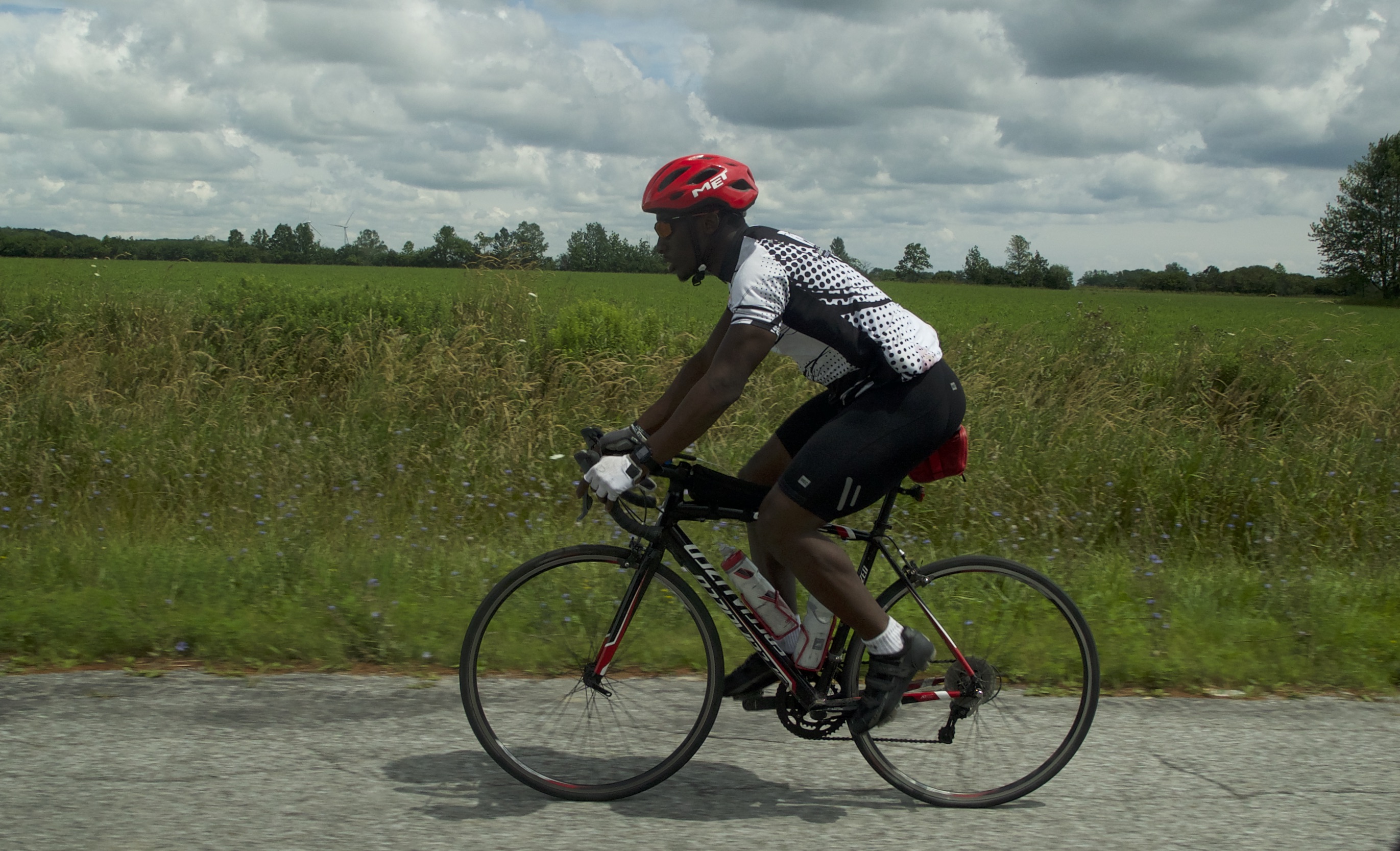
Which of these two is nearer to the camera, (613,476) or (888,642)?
(613,476)

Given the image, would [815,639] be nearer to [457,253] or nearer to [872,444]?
[872,444]

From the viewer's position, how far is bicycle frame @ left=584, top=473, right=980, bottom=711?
131 inches

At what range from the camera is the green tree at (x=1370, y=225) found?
70188 mm

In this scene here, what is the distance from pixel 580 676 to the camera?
3.51 meters

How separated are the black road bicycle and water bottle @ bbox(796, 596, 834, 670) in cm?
3

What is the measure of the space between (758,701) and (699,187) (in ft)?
5.62

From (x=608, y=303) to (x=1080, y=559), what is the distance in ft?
27.5

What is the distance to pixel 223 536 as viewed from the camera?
21.2 ft

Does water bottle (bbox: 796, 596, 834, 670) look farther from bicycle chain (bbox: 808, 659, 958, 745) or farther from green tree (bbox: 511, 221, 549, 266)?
green tree (bbox: 511, 221, 549, 266)

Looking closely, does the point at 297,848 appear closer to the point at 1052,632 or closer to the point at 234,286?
the point at 1052,632

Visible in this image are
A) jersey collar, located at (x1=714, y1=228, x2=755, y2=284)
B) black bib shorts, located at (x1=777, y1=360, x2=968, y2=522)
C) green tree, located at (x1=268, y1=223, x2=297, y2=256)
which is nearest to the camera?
black bib shorts, located at (x1=777, y1=360, x2=968, y2=522)

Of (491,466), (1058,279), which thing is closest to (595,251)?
(491,466)

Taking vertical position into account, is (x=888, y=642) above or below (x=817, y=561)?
below

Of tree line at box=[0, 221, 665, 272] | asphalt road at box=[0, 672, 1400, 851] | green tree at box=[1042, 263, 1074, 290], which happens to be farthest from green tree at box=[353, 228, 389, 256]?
green tree at box=[1042, 263, 1074, 290]
